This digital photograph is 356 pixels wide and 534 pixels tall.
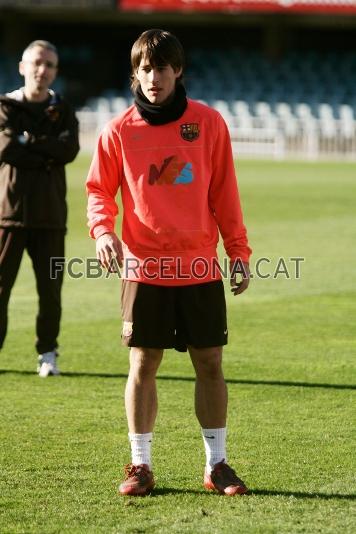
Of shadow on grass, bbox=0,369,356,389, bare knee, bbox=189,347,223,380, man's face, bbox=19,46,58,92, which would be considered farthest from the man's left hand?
man's face, bbox=19,46,58,92

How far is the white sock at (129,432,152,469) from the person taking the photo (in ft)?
17.9

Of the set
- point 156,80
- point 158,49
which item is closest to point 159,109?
point 156,80

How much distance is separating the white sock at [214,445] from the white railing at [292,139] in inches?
1242

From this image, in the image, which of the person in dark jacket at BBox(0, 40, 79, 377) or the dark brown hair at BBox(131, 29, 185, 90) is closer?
the dark brown hair at BBox(131, 29, 185, 90)

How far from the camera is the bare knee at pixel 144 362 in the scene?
539 cm

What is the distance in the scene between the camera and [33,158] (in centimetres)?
800

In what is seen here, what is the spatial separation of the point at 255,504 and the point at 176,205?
51.3 inches

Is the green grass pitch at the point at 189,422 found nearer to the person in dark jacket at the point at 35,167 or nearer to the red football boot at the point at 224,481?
the red football boot at the point at 224,481

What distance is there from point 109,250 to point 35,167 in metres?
2.98

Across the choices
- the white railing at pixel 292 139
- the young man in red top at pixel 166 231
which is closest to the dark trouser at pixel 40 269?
the young man in red top at pixel 166 231

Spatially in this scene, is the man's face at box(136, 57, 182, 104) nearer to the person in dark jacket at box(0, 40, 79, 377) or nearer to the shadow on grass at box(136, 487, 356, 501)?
the shadow on grass at box(136, 487, 356, 501)

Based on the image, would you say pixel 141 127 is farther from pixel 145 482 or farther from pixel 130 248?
pixel 145 482

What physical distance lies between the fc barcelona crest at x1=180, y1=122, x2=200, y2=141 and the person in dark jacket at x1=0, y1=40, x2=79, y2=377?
111 inches

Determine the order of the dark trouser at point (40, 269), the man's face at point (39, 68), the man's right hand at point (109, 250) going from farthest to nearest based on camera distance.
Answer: the dark trouser at point (40, 269) < the man's face at point (39, 68) < the man's right hand at point (109, 250)
